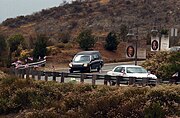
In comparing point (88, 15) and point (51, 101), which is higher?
point (88, 15)

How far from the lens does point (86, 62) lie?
40844 millimetres

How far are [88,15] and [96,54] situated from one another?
53.5 metres

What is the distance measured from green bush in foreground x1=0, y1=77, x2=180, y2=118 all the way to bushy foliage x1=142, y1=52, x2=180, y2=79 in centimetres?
990

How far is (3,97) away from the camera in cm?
2758

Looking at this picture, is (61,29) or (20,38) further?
(61,29)

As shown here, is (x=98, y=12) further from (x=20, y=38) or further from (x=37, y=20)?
(x=20, y=38)

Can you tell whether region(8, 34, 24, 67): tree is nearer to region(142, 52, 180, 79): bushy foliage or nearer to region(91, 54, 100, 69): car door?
region(91, 54, 100, 69): car door

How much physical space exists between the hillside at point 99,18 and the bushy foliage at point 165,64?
126 feet

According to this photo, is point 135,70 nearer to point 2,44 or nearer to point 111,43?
point 2,44

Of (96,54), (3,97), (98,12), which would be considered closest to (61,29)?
(98,12)

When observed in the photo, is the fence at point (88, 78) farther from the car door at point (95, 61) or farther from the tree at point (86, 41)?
the tree at point (86, 41)

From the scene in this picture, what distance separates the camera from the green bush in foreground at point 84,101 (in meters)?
21.4

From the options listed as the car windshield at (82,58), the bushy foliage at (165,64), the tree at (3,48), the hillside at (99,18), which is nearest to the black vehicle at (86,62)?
the car windshield at (82,58)

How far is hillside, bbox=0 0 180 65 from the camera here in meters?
85.4
